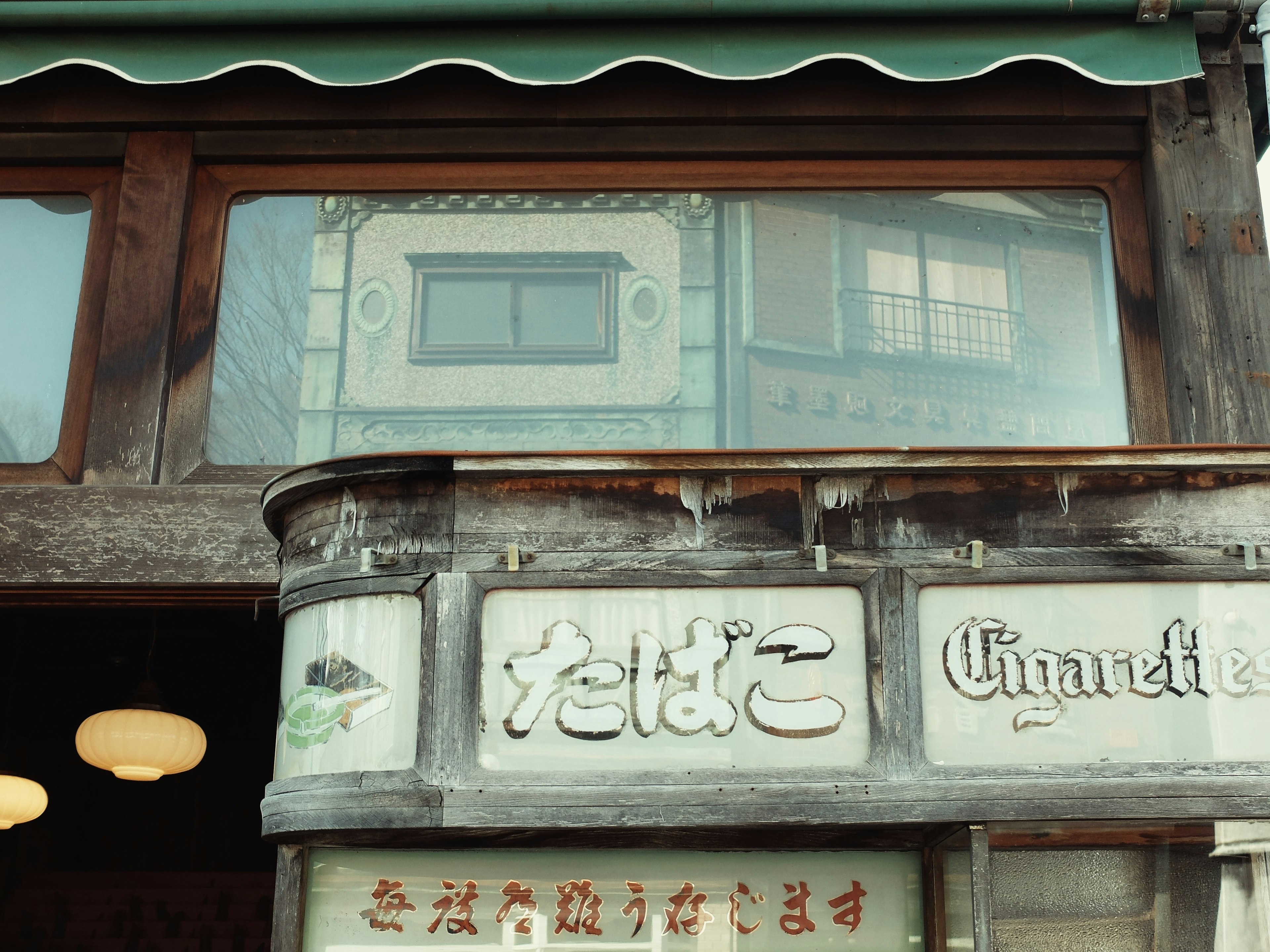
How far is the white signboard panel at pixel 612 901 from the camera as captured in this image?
4.19m

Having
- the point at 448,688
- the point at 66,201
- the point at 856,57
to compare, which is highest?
the point at 856,57

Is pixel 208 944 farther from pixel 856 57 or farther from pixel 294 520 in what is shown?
pixel 856 57

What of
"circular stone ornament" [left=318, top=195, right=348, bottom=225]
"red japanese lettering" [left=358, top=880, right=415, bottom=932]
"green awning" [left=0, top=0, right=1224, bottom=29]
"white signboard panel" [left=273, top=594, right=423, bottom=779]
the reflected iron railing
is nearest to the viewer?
"white signboard panel" [left=273, top=594, right=423, bottom=779]

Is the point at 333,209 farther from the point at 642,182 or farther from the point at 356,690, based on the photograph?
the point at 356,690

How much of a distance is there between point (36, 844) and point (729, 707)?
30.8ft

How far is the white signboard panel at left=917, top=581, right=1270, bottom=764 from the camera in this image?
3936 mm

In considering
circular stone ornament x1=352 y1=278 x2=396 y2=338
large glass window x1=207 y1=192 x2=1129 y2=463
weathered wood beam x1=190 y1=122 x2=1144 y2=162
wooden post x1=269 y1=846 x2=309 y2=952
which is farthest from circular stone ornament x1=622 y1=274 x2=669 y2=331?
wooden post x1=269 y1=846 x2=309 y2=952

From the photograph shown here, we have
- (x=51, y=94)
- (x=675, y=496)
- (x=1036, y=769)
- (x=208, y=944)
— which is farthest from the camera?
(x=208, y=944)

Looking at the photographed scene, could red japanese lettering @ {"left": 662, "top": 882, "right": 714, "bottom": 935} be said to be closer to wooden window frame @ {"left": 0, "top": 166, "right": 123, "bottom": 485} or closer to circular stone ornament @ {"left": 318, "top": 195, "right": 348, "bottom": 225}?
wooden window frame @ {"left": 0, "top": 166, "right": 123, "bottom": 485}

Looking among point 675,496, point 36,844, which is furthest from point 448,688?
point 36,844

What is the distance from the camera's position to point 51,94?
591 centimetres

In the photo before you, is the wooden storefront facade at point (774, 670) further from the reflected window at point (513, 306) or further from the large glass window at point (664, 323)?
the reflected window at point (513, 306)

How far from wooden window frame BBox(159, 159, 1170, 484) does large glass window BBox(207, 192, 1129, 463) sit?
57 mm

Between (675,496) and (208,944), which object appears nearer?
(675,496)
